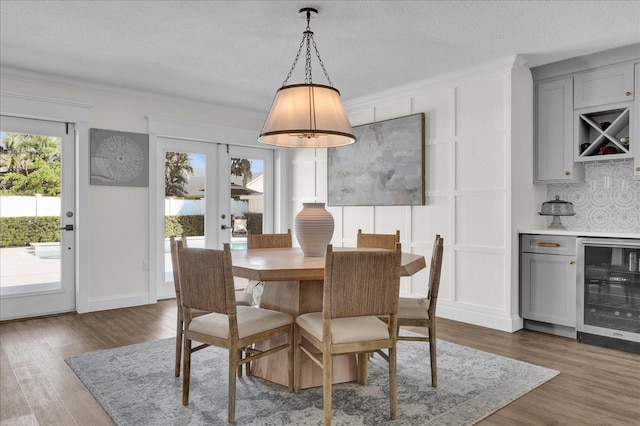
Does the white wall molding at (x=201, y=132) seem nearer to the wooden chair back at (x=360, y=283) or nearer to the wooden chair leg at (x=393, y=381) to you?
the wooden chair back at (x=360, y=283)

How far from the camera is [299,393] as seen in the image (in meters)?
2.48

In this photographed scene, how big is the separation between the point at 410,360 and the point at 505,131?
221cm

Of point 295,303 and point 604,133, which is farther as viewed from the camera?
point 604,133

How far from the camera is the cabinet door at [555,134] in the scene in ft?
12.7

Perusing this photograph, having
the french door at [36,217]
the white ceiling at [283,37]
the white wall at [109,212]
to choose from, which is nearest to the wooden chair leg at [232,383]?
the white ceiling at [283,37]

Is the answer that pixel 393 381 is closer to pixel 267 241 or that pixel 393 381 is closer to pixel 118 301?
pixel 267 241

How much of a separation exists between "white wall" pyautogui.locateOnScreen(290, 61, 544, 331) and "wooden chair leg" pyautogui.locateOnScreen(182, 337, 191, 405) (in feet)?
9.18

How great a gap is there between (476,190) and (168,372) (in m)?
3.06

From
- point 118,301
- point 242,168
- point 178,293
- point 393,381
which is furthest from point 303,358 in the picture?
point 242,168

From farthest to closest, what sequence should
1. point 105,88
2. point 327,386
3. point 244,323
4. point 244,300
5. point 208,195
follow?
point 208,195 → point 105,88 → point 244,300 → point 244,323 → point 327,386

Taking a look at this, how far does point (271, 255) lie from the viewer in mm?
2873

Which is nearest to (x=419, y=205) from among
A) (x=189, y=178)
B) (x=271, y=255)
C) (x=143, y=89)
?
(x=271, y=255)

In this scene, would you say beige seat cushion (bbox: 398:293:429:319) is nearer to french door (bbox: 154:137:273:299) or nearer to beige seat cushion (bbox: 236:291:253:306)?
beige seat cushion (bbox: 236:291:253:306)

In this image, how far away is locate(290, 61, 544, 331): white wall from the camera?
386 centimetres
